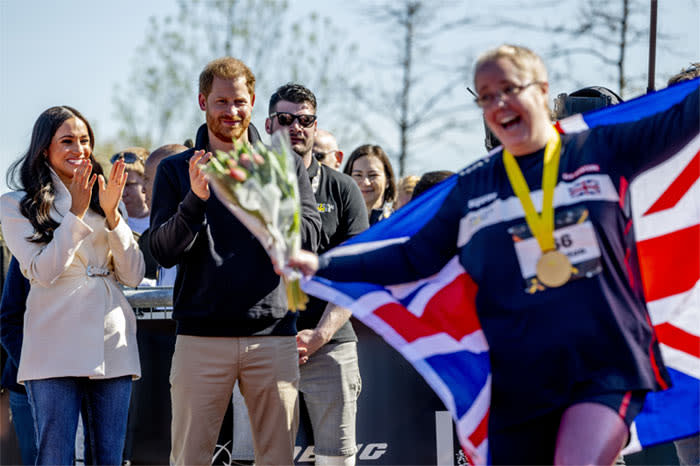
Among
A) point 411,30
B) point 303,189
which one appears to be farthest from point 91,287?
point 411,30

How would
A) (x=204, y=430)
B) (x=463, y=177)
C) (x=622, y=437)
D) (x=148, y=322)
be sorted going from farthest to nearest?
(x=148, y=322)
(x=204, y=430)
(x=463, y=177)
(x=622, y=437)

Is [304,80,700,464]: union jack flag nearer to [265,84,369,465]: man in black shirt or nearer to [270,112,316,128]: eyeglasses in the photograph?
[265,84,369,465]: man in black shirt

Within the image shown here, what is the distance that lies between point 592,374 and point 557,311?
27cm

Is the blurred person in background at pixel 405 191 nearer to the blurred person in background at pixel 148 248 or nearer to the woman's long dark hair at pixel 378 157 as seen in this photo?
the woman's long dark hair at pixel 378 157

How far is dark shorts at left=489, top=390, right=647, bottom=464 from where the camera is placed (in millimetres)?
3512

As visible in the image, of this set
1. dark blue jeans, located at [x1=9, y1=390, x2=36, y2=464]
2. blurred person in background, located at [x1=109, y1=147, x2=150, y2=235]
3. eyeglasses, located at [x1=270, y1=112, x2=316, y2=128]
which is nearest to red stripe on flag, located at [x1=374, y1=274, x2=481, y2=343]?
eyeglasses, located at [x1=270, y1=112, x2=316, y2=128]

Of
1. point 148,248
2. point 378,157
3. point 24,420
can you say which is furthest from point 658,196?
point 24,420

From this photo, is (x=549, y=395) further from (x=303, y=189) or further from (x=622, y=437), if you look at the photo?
(x=303, y=189)

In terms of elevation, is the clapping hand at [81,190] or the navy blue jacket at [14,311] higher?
the clapping hand at [81,190]

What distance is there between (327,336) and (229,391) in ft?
2.26

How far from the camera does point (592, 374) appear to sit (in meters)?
3.55

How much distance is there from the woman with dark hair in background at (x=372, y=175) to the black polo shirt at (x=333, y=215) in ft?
6.52

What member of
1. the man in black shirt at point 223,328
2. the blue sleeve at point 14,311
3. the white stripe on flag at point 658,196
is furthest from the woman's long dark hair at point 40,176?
the white stripe on flag at point 658,196

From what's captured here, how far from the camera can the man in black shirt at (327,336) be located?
215 inches
